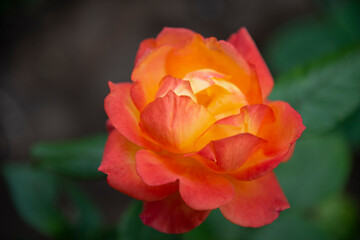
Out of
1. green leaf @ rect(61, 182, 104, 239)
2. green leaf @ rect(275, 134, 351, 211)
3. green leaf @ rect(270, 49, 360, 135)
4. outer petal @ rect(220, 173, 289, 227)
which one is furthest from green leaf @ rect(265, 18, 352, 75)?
outer petal @ rect(220, 173, 289, 227)

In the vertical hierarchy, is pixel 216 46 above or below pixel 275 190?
above

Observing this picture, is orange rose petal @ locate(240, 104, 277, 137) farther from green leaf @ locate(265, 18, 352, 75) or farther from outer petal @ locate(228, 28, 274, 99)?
green leaf @ locate(265, 18, 352, 75)

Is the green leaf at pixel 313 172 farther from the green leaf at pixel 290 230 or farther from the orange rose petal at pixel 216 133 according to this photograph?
the orange rose petal at pixel 216 133

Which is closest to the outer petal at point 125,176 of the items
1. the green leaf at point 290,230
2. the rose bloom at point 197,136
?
the rose bloom at point 197,136

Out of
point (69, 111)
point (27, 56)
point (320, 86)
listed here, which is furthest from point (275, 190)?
point (27, 56)

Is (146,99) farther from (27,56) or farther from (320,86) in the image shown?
(27,56)

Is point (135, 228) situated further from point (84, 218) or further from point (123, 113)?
point (84, 218)
